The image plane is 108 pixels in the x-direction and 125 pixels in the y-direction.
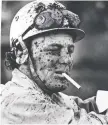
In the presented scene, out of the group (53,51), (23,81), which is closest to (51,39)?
(53,51)

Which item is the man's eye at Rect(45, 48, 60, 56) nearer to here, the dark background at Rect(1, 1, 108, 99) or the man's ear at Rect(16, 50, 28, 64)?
the man's ear at Rect(16, 50, 28, 64)

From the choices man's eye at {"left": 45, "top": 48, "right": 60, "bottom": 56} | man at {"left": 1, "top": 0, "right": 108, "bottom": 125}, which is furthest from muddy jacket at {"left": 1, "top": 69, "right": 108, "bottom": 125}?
man's eye at {"left": 45, "top": 48, "right": 60, "bottom": 56}

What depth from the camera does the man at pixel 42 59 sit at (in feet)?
5.31

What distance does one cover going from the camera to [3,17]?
201 cm

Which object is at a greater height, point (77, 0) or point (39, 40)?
point (77, 0)

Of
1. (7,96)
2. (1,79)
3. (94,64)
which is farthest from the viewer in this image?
(94,64)

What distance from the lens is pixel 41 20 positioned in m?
1.68

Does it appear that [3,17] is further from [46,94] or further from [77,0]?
[46,94]

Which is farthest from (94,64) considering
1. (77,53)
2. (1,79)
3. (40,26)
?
(40,26)

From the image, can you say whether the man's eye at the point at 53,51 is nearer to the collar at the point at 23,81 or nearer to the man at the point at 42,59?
the man at the point at 42,59

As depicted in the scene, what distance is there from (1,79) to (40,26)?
40 cm

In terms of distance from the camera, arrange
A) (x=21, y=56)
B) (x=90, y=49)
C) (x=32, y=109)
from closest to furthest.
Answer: (x=32, y=109)
(x=21, y=56)
(x=90, y=49)

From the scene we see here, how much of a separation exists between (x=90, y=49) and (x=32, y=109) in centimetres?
66

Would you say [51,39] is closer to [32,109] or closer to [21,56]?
[21,56]
